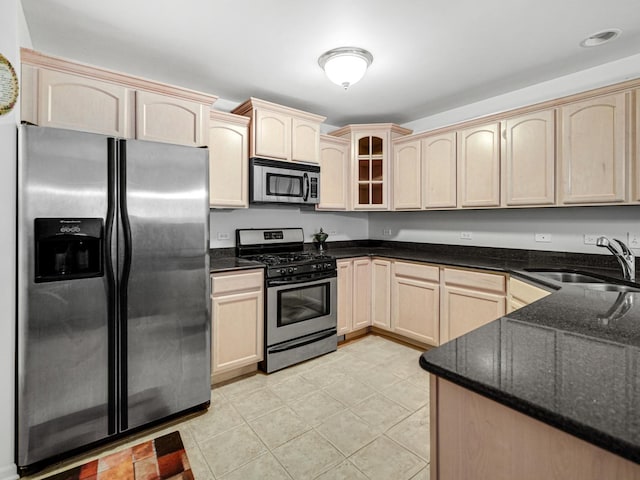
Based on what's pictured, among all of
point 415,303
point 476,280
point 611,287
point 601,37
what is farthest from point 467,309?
point 601,37

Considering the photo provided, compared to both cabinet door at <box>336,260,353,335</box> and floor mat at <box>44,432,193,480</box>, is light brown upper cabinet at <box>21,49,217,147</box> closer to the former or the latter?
cabinet door at <box>336,260,353,335</box>

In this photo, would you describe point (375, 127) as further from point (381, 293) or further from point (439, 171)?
point (381, 293)

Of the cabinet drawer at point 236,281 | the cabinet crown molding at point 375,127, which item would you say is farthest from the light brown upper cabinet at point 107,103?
the cabinet crown molding at point 375,127

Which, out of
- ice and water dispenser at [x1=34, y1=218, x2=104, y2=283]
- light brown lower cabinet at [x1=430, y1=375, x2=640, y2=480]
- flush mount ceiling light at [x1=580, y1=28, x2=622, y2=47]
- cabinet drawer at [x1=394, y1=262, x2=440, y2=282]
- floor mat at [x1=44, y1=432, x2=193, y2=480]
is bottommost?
floor mat at [x1=44, y1=432, x2=193, y2=480]

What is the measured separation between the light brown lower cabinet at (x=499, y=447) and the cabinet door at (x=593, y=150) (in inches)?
92.2

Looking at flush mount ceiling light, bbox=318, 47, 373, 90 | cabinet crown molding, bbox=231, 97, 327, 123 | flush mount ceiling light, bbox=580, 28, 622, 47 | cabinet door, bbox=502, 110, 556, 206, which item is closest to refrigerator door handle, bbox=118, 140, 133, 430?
cabinet crown molding, bbox=231, 97, 327, 123

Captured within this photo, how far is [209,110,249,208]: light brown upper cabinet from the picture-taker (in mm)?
2752

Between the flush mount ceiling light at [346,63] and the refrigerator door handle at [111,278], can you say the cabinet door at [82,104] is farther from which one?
the flush mount ceiling light at [346,63]

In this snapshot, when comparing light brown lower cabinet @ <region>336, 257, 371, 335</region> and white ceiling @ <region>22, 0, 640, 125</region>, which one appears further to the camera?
light brown lower cabinet @ <region>336, 257, 371, 335</region>

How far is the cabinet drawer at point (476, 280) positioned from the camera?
8.50 ft

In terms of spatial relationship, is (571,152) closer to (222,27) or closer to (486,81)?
(486,81)

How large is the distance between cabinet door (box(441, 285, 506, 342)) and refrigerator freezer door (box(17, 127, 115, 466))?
8.49 feet

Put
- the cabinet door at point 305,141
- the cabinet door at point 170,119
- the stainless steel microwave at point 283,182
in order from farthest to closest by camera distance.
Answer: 1. the cabinet door at point 305,141
2. the stainless steel microwave at point 283,182
3. the cabinet door at point 170,119

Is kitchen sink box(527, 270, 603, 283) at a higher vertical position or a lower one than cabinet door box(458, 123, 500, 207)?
lower
